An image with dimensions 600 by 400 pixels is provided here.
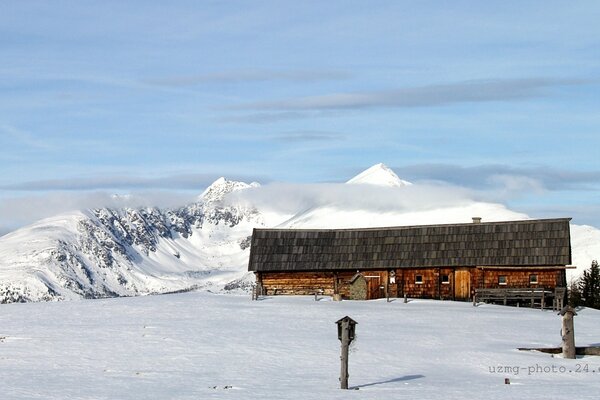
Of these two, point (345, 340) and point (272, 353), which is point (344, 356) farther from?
point (272, 353)

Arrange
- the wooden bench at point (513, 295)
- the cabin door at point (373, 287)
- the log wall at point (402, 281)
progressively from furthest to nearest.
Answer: the cabin door at point (373, 287)
the log wall at point (402, 281)
the wooden bench at point (513, 295)

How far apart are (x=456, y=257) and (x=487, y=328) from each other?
67.2 feet

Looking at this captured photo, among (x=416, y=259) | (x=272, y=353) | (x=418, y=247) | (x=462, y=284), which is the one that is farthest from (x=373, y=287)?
(x=272, y=353)

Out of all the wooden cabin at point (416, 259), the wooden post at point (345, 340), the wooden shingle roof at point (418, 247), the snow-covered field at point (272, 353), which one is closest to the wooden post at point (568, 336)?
the snow-covered field at point (272, 353)

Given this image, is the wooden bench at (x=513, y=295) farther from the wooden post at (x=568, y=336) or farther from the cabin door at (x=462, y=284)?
the wooden post at (x=568, y=336)

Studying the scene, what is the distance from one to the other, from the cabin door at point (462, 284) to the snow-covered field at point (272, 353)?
994 centimetres

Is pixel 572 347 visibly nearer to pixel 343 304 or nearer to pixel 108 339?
pixel 108 339

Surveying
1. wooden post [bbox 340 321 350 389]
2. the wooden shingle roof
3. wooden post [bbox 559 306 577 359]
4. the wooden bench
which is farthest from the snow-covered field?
the wooden shingle roof

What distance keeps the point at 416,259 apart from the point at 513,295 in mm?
7168

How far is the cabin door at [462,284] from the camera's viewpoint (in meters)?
68.6

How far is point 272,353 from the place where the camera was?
126 ft

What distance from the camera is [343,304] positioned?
6125 cm

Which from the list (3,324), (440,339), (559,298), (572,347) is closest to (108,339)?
(3,324)

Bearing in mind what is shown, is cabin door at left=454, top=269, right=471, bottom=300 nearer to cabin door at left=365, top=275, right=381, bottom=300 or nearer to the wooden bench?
the wooden bench
